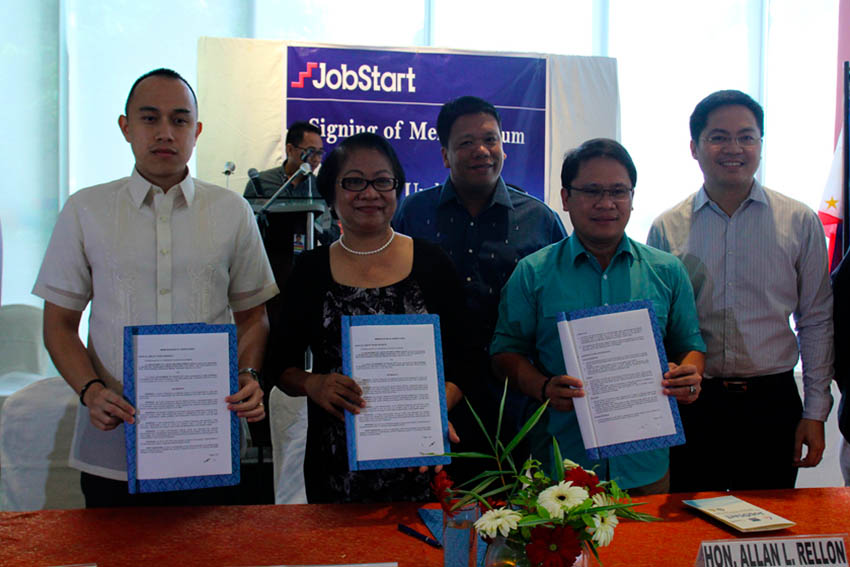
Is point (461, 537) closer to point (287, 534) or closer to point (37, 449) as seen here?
point (287, 534)

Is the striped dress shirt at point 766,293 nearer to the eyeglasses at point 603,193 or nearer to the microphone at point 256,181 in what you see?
the eyeglasses at point 603,193

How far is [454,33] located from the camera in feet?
22.2

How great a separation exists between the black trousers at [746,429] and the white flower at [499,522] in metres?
1.68

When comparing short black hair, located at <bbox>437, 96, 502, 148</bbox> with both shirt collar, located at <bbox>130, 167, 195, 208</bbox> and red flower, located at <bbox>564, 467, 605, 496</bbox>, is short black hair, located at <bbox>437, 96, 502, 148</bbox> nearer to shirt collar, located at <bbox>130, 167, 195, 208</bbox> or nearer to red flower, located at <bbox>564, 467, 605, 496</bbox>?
shirt collar, located at <bbox>130, 167, 195, 208</bbox>

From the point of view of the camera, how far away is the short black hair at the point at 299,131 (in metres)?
5.45

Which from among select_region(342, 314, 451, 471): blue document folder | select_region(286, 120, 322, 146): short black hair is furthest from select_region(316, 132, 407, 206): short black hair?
select_region(286, 120, 322, 146): short black hair

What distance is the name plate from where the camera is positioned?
1.36m

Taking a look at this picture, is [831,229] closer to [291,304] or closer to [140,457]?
[291,304]

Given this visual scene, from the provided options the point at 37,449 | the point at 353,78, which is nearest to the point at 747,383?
the point at 37,449

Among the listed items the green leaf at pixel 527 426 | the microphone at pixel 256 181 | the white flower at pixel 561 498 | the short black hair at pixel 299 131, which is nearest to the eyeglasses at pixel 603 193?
the green leaf at pixel 527 426

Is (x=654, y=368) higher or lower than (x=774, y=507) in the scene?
higher

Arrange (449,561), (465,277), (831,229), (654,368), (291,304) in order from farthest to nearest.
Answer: (831,229) < (465,277) < (291,304) < (654,368) < (449,561)

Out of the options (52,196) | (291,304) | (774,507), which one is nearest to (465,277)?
(291,304)

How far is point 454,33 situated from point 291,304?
5334mm
